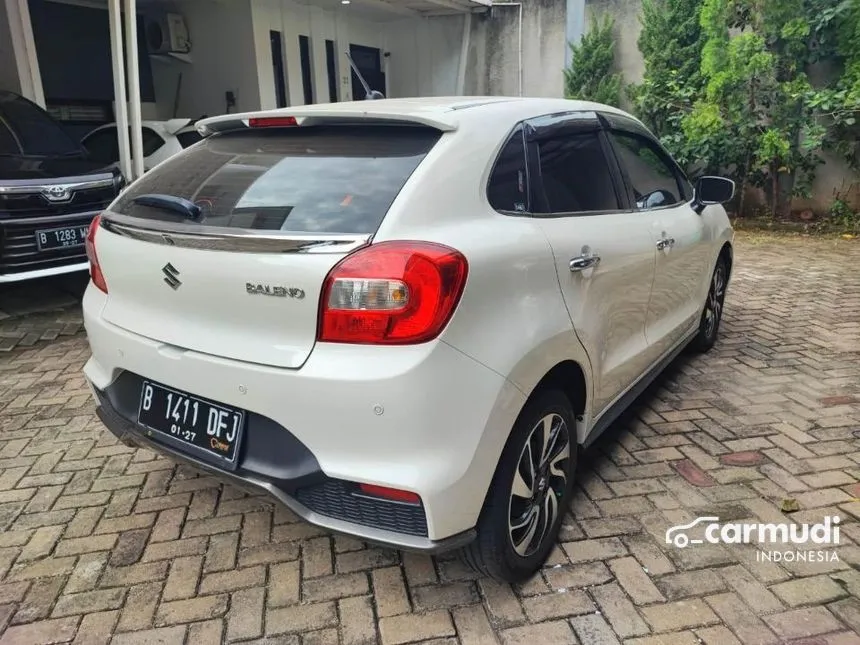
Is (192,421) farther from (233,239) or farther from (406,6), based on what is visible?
(406,6)

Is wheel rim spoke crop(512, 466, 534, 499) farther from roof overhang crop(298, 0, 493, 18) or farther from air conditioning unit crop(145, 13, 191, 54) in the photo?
roof overhang crop(298, 0, 493, 18)

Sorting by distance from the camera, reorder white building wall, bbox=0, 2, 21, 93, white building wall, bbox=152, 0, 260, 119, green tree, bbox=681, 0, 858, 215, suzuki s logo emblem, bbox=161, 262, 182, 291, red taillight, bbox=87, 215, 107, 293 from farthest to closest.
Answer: white building wall, bbox=152, 0, 260, 119 → green tree, bbox=681, 0, 858, 215 → white building wall, bbox=0, 2, 21, 93 → red taillight, bbox=87, 215, 107, 293 → suzuki s logo emblem, bbox=161, 262, 182, 291

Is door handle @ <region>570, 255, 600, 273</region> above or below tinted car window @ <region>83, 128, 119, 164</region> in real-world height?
below

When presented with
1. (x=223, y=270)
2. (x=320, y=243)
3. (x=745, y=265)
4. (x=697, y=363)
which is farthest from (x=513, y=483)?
(x=745, y=265)

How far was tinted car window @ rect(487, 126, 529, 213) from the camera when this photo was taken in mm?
2027

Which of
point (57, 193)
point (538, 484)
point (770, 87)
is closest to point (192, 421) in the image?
point (538, 484)

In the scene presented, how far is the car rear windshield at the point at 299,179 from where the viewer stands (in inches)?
71.9

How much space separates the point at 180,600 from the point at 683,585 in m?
1.66

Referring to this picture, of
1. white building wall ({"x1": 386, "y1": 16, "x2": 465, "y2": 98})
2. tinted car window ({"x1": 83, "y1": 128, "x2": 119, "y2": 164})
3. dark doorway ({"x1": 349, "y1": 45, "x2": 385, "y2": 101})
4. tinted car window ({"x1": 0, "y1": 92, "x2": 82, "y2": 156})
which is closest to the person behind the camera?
tinted car window ({"x1": 0, "y1": 92, "x2": 82, "y2": 156})

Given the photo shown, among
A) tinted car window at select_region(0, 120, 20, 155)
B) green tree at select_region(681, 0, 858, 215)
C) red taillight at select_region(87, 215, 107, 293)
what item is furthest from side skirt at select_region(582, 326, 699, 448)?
green tree at select_region(681, 0, 858, 215)

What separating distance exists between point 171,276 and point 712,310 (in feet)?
11.4

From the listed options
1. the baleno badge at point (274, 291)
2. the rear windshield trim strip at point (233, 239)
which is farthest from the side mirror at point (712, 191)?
the baleno badge at point (274, 291)

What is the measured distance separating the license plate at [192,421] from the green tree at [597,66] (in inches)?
378

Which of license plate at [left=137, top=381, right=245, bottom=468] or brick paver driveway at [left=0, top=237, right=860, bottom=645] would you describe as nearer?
license plate at [left=137, top=381, right=245, bottom=468]
